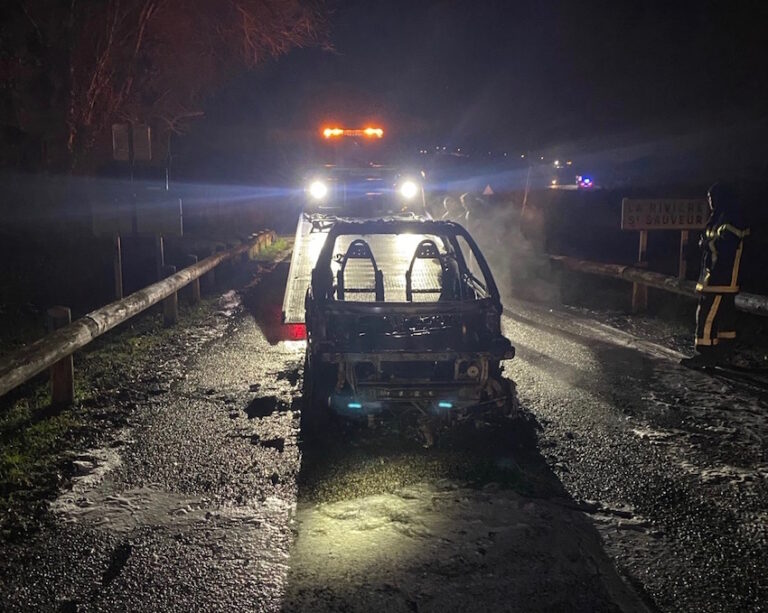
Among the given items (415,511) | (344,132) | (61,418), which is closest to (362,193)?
(344,132)

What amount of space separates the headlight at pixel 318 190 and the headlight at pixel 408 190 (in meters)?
1.81

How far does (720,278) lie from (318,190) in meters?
11.4

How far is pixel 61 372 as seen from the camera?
6906mm

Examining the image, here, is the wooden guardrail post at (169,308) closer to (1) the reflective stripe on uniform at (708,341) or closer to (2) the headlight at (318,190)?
(1) the reflective stripe on uniform at (708,341)

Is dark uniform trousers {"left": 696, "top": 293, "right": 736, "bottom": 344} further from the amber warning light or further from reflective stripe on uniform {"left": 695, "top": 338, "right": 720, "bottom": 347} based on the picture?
the amber warning light

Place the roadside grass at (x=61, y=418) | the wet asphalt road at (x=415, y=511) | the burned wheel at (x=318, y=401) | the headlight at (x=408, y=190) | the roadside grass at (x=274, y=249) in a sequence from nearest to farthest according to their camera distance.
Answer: the wet asphalt road at (x=415, y=511), the roadside grass at (x=61, y=418), the burned wheel at (x=318, y=401), the headlight at (x=408, y=190), the roadside grass at (x=274, y=249)

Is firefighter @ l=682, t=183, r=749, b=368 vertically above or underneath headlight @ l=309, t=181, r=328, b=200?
underneath

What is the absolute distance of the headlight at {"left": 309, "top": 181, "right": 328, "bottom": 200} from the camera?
18156 millimetres

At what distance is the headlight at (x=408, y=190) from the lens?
17.8 m

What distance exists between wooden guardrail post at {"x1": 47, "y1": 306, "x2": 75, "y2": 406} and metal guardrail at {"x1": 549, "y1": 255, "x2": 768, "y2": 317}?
6695mm

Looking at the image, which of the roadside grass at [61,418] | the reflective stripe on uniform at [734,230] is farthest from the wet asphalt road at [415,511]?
the reflective stripe on uniform at [734,230]

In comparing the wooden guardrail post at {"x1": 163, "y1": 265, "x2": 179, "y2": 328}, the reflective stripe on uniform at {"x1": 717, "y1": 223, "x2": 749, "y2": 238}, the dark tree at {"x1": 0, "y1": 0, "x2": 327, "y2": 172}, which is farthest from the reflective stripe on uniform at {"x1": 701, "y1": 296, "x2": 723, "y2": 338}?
the dark tree at {"x1": 0, "y1": 0, "x2": 327, "y2": 172}

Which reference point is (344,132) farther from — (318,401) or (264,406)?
(318,401)

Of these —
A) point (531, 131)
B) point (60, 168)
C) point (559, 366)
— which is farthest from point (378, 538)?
point (531, 131)
